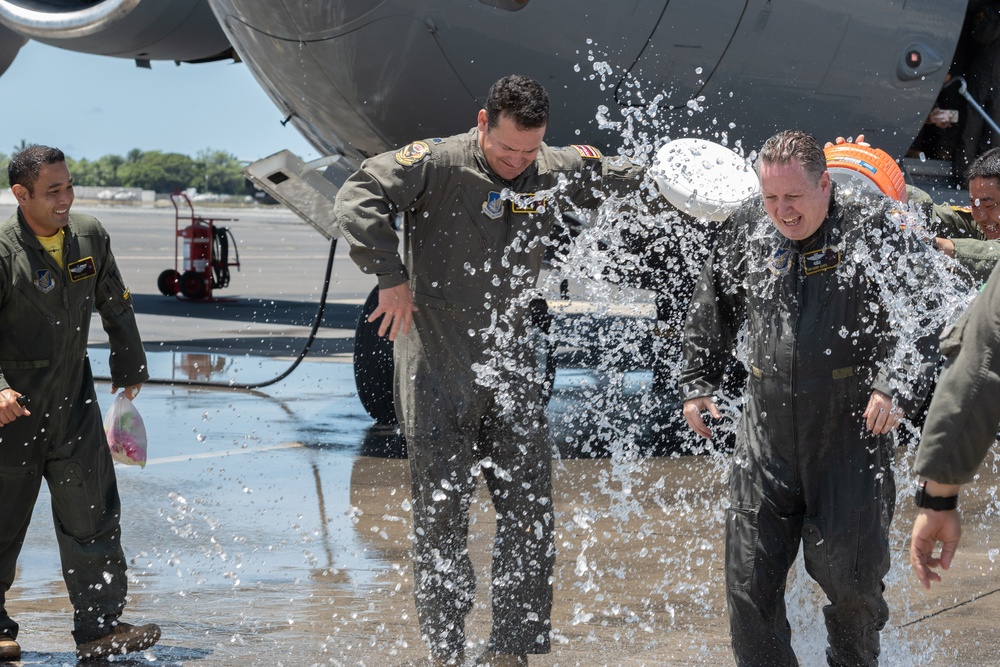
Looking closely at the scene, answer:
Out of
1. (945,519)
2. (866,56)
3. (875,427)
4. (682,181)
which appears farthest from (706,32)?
(945,519)

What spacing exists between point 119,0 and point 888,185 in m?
6.50

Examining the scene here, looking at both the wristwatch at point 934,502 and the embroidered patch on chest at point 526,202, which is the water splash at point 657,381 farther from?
the wristwatch at point 934,502

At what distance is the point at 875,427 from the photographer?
3.49 meters

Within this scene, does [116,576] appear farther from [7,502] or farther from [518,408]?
[518,408]

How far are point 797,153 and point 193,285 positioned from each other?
16180 mm

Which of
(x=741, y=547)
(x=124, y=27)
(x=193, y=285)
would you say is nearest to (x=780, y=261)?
(x=741, y=547)

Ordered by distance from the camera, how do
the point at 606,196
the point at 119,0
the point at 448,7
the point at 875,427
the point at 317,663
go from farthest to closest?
the point at 119,0
the point at 448,7
the point at 606,196
the point at 317,663
the point at 875,427

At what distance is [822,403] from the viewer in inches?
142

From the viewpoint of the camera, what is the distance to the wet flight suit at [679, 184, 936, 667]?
356cm

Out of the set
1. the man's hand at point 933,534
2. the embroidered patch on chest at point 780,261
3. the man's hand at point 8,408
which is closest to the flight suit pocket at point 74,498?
the man's hand at point 8,408

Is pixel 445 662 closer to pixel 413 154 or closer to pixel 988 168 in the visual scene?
pixel 413 154

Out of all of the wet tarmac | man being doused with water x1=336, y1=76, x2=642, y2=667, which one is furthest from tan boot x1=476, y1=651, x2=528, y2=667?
the wet tarmac

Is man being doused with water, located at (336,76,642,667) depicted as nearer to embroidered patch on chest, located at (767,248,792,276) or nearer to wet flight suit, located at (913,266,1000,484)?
embroidered patch on chest, located at (767,248,792,276)

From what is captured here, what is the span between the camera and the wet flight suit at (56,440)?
4352 mm
